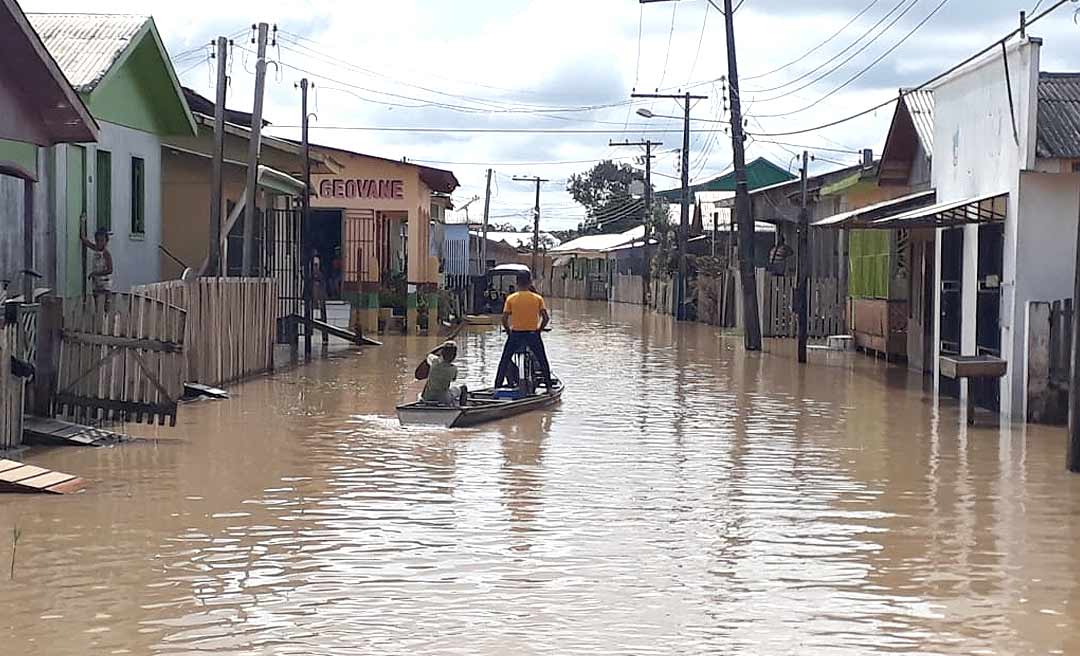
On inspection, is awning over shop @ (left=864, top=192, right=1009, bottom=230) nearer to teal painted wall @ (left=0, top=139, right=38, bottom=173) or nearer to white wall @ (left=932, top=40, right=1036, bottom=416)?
white wall @ (left=932, top=40, right=1036, bottom=416)

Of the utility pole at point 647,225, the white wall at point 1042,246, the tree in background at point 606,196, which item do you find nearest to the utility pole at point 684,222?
the utility pole at point 647,225

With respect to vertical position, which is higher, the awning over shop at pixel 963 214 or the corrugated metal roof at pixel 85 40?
the corrugated metal roof at pixel 85 40

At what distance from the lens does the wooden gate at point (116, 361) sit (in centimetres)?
1577

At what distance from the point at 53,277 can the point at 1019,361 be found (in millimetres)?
12826

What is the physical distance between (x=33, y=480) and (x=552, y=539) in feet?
14.9

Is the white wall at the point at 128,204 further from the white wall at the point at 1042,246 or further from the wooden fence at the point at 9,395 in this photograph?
the white wall at the point at 1042,246

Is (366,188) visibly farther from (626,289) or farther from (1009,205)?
(626,289)

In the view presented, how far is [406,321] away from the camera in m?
38.1

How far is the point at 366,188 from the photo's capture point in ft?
140

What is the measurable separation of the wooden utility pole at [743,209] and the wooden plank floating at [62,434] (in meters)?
20.6

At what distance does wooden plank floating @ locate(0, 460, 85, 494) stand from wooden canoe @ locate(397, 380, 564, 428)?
5.20 metres

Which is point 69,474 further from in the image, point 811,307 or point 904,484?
point 811,307

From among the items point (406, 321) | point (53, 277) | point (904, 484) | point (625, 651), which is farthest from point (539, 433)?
point (406, 321)

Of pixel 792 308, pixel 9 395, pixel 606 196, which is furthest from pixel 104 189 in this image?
pixel 606 196
